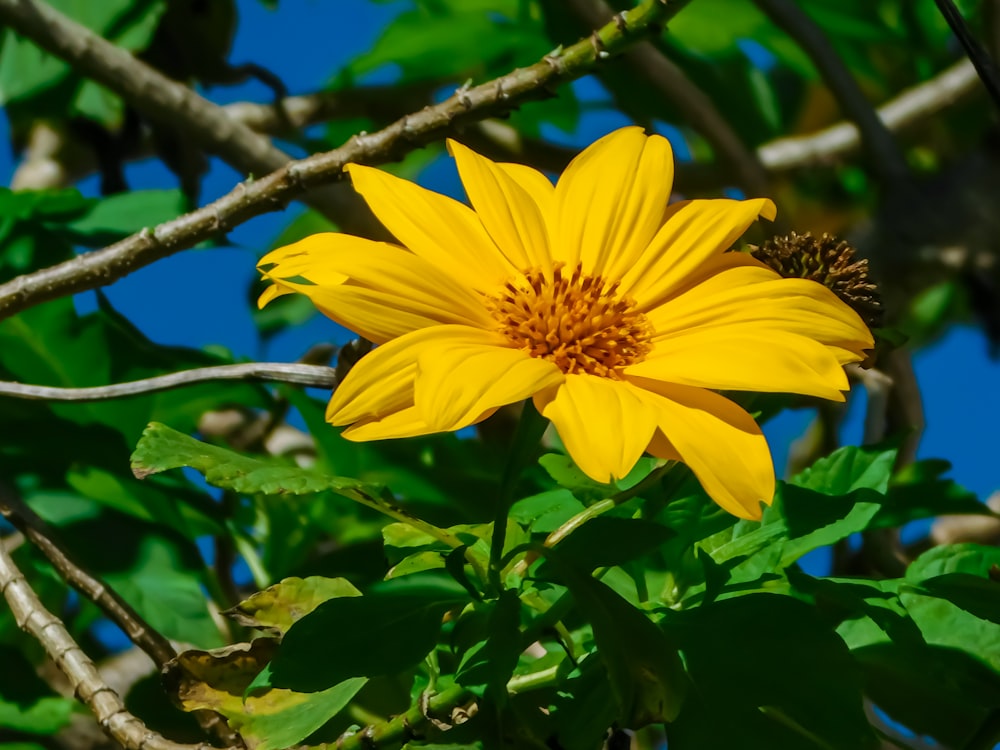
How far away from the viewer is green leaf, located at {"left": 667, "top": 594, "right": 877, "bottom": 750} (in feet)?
1.27

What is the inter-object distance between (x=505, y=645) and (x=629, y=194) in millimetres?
210

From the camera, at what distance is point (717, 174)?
1.14m

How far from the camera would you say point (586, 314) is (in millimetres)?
427

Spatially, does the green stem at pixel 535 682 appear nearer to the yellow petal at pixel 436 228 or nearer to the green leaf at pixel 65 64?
the yellow petal at pixel 436 228

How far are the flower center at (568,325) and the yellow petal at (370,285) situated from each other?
0.03 metres

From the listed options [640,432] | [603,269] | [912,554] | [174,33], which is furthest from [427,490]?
[174,33]

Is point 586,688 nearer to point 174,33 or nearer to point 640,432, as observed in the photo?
point 640,432

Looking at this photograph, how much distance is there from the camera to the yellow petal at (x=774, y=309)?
395mm

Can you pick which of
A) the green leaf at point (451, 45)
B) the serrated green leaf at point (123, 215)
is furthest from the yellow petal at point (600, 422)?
the green leaf at point (451, 45)

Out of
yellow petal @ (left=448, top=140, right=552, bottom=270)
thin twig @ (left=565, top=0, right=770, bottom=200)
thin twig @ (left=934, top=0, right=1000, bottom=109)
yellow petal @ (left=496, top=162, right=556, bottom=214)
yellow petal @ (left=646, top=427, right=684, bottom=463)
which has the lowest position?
yellow petal @ (left=646, top=427, right=684, bottom=463)

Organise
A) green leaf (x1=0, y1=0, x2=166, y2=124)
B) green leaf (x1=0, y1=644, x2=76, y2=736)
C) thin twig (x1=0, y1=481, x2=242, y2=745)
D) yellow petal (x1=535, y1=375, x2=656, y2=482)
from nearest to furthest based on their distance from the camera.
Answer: yellow petal (x1=535, y1=375, x2=656, y2=482), thin twig (x1=0, y1=481, x2=242, y2=745), green leaf (x1=0, y1=644, x2=76, y2=736), green leaf (x1=0, y1=0, x2=166, y2=124)

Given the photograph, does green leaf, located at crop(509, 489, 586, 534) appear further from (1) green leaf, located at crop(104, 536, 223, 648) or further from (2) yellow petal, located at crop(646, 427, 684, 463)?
(1) green leaf, located at crop(104, 536, 223, 648)

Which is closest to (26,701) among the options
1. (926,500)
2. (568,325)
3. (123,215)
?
(123,215)

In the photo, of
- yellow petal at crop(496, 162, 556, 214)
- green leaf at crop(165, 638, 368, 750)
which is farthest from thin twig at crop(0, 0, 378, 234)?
green leaf at crop(165, 638, 368, 750)
